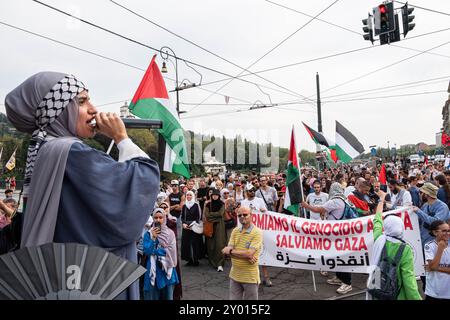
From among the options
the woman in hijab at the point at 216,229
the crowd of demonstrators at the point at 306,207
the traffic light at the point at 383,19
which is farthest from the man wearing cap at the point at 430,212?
the traffic light at the point at 383,19

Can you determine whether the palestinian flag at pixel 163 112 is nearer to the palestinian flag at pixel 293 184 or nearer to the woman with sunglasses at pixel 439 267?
the palestinian flag at pixel 293 184

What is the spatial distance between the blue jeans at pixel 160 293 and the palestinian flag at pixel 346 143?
9205 mm

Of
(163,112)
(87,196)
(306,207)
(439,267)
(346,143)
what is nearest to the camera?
(87,196)

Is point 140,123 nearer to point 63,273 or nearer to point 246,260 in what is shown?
point 63,273

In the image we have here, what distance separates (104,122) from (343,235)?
547cm

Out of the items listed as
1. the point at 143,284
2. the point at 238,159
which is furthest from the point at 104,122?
the point at 238,159

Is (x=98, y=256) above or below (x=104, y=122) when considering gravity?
below

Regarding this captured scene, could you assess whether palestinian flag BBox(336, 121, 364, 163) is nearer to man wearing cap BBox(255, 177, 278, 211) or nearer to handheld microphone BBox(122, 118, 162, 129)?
man wearing cap BBox(255, 177, 278, 211)

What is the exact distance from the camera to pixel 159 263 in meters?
5.70

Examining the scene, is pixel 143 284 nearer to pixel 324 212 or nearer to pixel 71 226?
pixel 324 212

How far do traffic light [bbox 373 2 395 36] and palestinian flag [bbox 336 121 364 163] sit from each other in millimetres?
3882

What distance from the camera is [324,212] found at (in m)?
7.06

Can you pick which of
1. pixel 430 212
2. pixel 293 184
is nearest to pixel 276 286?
pixel 293 184

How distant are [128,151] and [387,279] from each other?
3.20 metres
